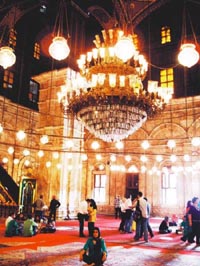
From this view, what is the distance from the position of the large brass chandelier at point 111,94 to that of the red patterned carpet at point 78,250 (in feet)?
9.94

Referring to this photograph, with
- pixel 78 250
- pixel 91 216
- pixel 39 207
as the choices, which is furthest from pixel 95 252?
pixel 39 207

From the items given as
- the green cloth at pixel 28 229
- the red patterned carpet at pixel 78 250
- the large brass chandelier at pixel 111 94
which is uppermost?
the large brass chandelier at pixel 111 94

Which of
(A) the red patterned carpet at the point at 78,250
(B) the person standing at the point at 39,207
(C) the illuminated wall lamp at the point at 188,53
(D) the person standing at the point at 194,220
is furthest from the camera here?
(B) the person standing at the point at 39,207

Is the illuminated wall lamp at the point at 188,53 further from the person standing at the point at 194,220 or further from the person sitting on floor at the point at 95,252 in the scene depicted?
the person standing at the point at 194,220

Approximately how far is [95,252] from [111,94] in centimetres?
412

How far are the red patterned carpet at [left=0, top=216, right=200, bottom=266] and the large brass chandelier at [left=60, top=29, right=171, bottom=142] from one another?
9.94ft

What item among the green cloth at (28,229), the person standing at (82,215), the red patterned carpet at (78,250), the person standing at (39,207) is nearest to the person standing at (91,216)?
the person standing at (82,215)

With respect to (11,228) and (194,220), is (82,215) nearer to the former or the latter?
(11,228)

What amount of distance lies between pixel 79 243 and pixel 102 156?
12.0 meters

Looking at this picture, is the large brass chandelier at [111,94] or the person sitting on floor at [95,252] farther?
the large brass chandelier at [111,94]

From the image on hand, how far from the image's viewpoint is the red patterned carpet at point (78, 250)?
18.7 ft

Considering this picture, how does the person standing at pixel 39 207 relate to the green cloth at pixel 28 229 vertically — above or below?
above

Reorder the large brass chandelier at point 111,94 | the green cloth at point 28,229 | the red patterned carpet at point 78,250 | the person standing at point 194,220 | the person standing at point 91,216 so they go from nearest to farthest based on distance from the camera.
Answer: the red patterned carpet at point 78,250 → the large brass chandelier at point 111,94 → the person standing at point 194,220 → the green cloth at point 28,229 → the person standing at point 91,216

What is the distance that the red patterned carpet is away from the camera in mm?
5711
